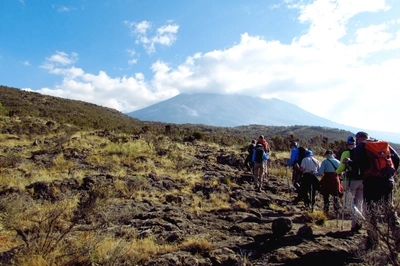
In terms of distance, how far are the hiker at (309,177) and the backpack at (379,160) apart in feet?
8.07

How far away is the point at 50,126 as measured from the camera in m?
20.4

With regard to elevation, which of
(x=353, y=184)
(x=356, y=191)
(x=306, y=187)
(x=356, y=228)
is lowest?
(x=356, y=228)

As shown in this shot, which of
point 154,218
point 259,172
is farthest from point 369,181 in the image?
point 259,172

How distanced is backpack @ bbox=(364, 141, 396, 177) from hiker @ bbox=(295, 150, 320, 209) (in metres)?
2.46

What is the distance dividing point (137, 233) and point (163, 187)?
369 cm

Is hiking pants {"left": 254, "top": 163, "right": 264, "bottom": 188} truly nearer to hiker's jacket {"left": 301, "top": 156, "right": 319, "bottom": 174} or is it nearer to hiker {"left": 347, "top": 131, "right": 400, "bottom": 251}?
hiker's jacket {"left": 301, "top": 156, "right": 319, "bottom": 174}

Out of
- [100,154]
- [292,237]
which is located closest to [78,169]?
[100,154]

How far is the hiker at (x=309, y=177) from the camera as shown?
6.38 m

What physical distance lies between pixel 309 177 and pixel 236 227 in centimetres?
246

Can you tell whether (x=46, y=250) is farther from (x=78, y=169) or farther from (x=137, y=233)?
(x=78, y=169)

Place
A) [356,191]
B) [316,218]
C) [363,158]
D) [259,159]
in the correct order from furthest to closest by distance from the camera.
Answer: [259,159] < [316,218] < [356,191] < [363,158]

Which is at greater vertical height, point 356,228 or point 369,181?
point 369,181

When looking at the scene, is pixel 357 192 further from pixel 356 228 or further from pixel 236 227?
pixel 236 227

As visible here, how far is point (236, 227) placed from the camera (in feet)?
17.3
